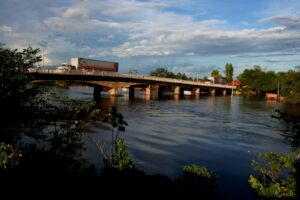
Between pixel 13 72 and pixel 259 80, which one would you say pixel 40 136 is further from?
pixel 259 80

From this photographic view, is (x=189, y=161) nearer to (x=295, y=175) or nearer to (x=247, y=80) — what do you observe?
(x=295, y=175)

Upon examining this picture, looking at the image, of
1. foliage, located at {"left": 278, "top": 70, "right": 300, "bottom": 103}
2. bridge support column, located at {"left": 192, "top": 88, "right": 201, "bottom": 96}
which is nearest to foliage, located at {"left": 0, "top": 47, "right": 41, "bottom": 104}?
foliage, located at {"left": 278, "top": 70, "right": 300, "bottom": 103}

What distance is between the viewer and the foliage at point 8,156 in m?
15.4

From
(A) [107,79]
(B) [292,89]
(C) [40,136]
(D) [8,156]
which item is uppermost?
(A) [107,79]

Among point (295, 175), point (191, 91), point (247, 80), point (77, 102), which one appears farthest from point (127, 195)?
point (247, 80)

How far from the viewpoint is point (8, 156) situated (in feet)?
51.6

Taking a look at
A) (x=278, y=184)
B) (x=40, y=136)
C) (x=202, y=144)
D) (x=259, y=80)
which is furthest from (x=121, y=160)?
(x=259, y=80)

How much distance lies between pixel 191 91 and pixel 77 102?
13971 cm

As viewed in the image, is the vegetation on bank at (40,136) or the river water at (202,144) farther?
the river water at (202,144)

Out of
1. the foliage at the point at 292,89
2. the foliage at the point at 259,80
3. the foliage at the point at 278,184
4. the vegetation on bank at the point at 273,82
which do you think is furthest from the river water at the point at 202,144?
the foliage at the point at 259,80

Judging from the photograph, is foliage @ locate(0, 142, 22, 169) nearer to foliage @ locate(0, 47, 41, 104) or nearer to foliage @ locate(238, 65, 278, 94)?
foliage @ locate(0, 47, 41, 104)

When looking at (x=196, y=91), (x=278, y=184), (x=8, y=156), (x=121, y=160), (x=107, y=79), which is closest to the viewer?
(x=8, y=156)

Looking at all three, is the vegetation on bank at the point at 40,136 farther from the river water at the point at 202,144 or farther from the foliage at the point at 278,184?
the river water at the point at 202,144

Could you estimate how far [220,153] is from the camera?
31469mm
